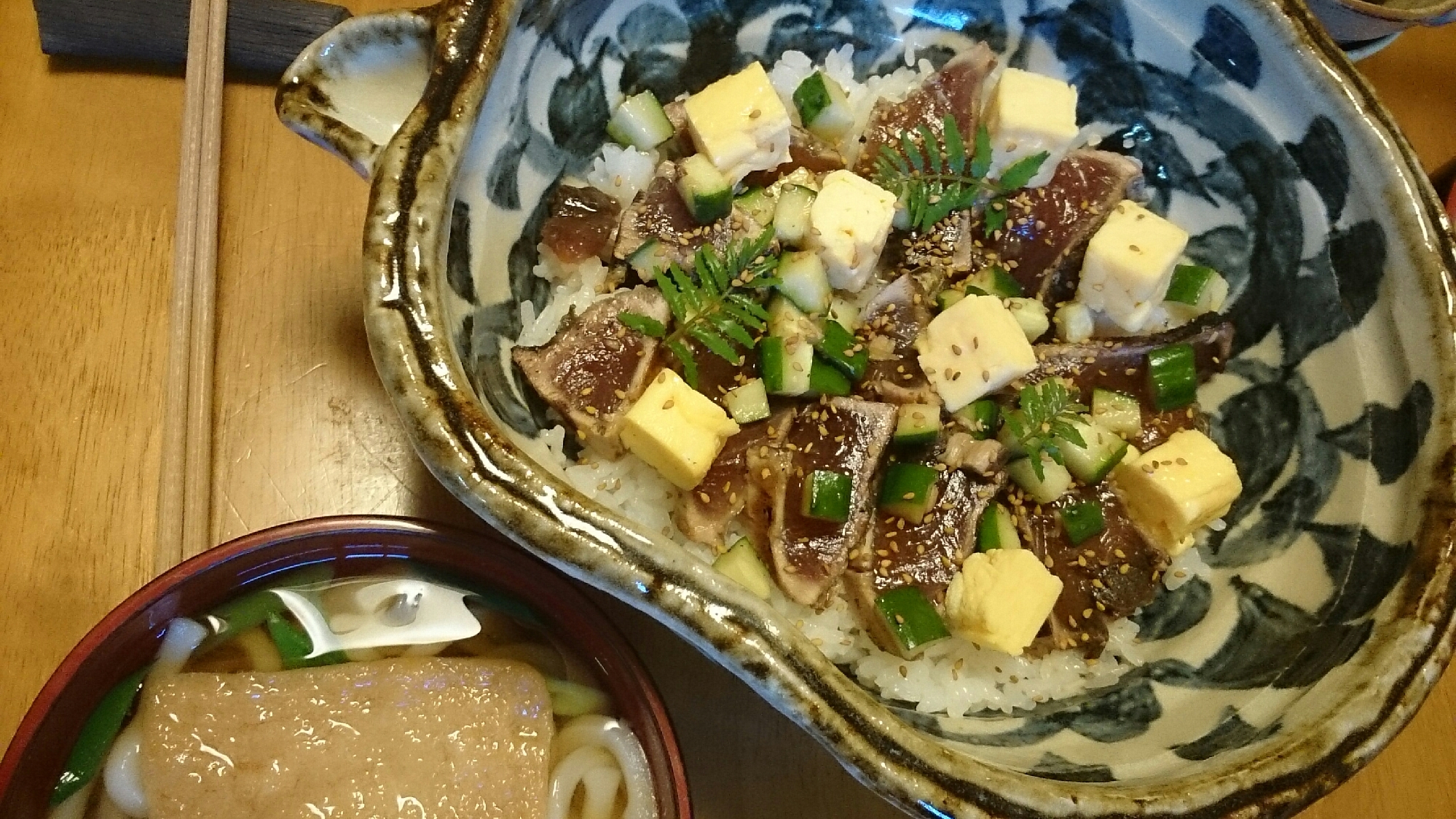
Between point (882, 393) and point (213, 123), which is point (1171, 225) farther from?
point (213, 123)

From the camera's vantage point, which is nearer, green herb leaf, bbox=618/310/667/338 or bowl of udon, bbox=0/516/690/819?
bowl of udon, bbox=0/516/690/819

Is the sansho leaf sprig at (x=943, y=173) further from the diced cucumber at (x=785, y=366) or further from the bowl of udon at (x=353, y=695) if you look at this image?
the bowl of udon at (x=353, y=695)

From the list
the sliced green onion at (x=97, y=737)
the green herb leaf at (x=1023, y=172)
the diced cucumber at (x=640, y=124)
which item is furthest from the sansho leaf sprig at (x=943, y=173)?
the sliced green onion at (x=97, y=737)

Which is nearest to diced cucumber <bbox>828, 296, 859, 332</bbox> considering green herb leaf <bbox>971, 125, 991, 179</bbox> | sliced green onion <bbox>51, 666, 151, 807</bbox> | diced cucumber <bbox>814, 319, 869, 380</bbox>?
diced cucumber <bbox>814, 319, 869, 380</bbox>

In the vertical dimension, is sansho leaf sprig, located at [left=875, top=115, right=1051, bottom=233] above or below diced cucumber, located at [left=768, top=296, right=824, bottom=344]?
above

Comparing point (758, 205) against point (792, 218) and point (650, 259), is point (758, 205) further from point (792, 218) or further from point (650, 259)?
point (650, 259)

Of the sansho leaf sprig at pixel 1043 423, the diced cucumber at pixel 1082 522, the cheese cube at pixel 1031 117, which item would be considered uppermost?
the cheese cube at pixel 1031 117

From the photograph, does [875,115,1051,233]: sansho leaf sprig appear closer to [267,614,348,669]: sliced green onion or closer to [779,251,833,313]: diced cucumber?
[779,251,833,313]: diced cucumber

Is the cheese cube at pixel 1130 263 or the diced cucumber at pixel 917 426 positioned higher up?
the cheese cube at pixel 1130 263
